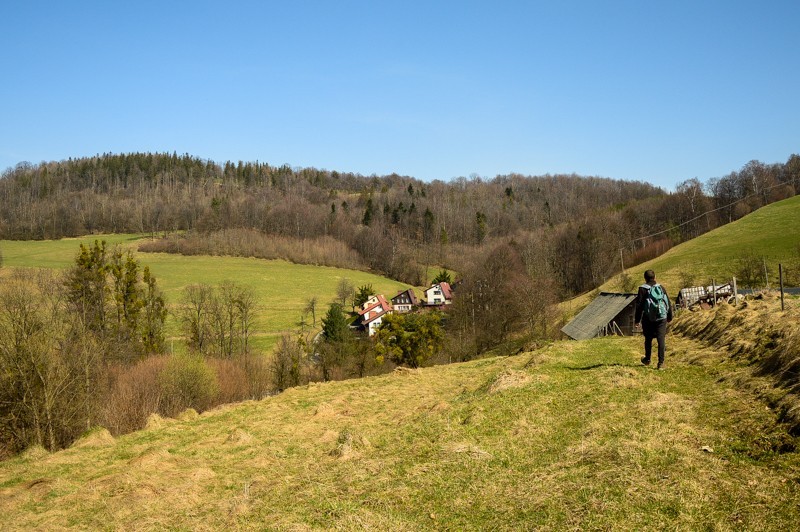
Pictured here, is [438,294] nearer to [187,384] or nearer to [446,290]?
[446,290]

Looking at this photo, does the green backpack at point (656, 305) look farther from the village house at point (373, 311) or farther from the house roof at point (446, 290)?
the house roof at point (446, 290)

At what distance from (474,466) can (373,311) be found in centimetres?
8275

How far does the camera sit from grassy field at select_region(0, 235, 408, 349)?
77.0 meters

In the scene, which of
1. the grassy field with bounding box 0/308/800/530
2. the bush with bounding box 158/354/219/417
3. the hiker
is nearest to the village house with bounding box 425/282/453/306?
the bush with bounding box 158/354/219/417

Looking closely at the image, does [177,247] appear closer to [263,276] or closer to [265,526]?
[263,276]

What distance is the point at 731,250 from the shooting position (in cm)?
6512

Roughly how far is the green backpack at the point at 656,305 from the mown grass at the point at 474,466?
1.11 metres

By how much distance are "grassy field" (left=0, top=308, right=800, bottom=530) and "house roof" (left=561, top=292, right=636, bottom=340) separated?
1551 centimetres

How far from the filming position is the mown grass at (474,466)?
527 cm

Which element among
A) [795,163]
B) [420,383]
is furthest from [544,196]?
[420,383]

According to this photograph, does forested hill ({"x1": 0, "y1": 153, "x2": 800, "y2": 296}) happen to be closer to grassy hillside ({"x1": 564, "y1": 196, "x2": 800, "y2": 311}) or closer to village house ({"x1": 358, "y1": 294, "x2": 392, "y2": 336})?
grassy hillside ({"x1": 564, "y1": 196, "x2": 800, "y2": 311})

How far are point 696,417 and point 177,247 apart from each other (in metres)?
121

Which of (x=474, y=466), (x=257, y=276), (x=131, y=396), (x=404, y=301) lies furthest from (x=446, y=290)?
(x=474, y=466)

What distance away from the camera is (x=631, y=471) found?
579 centimetres
